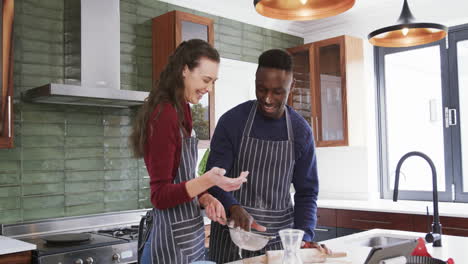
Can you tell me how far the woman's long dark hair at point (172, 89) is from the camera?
1734mm

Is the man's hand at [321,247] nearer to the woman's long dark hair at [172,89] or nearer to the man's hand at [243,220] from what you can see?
the man's hand at [243,220]

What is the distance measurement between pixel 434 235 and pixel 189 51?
1.40 meters

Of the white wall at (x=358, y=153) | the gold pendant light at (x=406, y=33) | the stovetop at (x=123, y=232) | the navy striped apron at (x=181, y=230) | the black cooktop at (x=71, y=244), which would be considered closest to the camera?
the navy striped apron at (x=181, y=230)

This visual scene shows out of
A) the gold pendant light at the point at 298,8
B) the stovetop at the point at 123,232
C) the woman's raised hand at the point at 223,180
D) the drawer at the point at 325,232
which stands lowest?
the drawer at the point at 325,232

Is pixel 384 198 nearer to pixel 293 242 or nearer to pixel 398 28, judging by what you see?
pixel 398 28

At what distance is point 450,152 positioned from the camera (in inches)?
173

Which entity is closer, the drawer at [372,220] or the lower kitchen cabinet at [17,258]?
the lower kitchen cabinet at [17,258]

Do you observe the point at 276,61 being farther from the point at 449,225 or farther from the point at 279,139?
the point at 449,225

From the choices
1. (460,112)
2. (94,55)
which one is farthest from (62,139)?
(460,112)

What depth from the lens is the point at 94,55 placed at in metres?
3.29

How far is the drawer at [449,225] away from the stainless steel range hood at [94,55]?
7.73 feet

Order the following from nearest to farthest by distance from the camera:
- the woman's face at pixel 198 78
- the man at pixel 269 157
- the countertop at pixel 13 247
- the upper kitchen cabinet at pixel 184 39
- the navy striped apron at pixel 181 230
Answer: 1. the navy striped apron at pixel 181 230
2. the woman's face at pixel 198 78
3. the man at pixel 269 157
4. the countertop at pixel 13 247
5. the upper kitchen cabinet at pixel 184 39

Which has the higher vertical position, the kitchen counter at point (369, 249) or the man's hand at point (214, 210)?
the man's hand at point (214, 210)

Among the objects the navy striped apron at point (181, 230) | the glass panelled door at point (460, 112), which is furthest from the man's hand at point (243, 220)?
the glass panelled door at point (460, 112)
